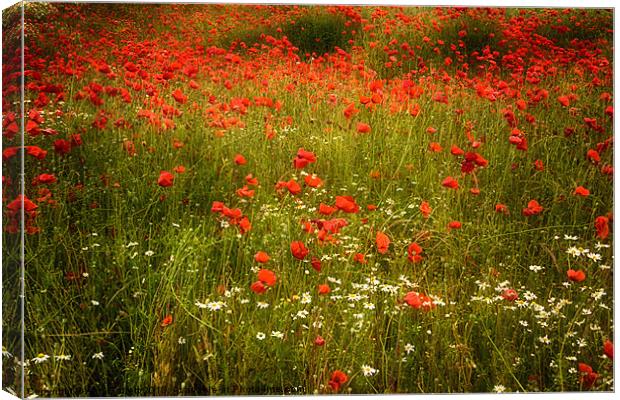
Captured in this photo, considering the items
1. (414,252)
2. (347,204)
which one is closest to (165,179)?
(347,204)

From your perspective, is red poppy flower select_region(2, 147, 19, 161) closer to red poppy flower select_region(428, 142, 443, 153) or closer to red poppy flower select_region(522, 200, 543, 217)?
red poppy flower select_region(428, 142, 443, 153)

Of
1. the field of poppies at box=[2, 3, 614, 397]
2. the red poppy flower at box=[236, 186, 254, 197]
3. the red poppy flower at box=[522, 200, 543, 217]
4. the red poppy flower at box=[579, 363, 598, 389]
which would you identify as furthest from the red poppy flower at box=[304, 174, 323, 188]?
the red poppy flower at box=[579, 363, 598, 389]

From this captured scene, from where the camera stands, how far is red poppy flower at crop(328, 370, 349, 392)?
4.14 metres

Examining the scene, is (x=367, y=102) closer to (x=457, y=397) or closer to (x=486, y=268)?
(x=486, y=268)

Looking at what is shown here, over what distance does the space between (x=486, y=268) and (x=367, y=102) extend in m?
0.91

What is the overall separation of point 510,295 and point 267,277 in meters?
1.09

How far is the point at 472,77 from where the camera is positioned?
4395mm

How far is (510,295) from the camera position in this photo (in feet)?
14.0

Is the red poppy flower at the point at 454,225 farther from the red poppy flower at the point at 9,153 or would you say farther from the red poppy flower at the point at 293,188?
the red poppy flower at the point at 9,153

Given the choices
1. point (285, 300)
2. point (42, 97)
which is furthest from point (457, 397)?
point (42, 97)

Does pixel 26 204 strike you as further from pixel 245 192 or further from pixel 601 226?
pixel 601 226

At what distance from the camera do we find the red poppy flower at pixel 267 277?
4.11 m

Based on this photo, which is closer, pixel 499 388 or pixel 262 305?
pixel 262 305

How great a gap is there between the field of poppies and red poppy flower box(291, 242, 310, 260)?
0.03ft
